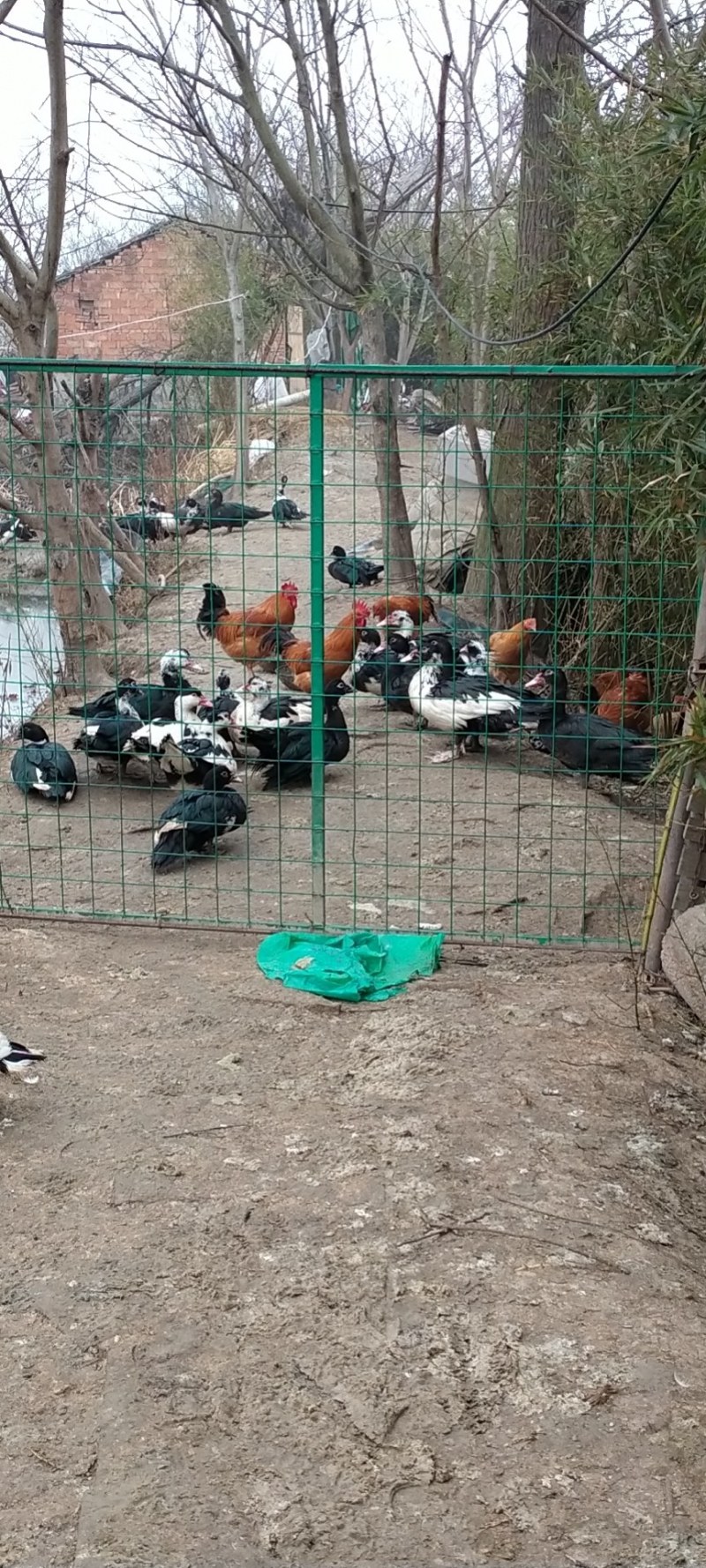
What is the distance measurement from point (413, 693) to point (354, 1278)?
14.2 feet

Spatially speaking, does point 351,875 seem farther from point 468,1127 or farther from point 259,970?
point 468,1127

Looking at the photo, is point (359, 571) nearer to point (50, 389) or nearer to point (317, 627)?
point (50, 389)

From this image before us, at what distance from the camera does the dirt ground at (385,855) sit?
16.1 ft

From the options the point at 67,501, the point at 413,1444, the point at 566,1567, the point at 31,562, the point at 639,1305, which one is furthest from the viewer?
the point at 31,562

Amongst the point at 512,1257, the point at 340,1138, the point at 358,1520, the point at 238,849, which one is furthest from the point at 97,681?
the point at 358,1520

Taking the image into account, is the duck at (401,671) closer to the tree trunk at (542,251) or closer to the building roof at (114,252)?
the tree trunk at (542,251)

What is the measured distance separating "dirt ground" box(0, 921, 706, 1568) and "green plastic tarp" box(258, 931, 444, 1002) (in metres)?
0.09

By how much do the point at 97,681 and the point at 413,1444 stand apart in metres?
6.66

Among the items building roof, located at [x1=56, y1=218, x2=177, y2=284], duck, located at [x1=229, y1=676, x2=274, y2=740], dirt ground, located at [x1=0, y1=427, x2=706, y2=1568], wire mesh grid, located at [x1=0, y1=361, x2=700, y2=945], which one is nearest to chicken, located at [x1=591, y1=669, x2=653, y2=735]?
wire mesh grid, located at [x1=0, y1=361, x2=700, y2=945]

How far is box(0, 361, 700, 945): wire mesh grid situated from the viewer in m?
4.68

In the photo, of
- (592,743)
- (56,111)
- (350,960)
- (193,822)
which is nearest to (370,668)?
(592,743)

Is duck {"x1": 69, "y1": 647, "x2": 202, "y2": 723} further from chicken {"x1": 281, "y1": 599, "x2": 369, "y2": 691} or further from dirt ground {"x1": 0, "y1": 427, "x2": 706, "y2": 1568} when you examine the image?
dirt ground {"x1": 0, "y1": 427, "x2": 706, "y2": 1568}

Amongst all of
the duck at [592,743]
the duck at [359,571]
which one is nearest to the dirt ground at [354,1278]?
the duck at [592,743]

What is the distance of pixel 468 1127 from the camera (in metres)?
3.39
